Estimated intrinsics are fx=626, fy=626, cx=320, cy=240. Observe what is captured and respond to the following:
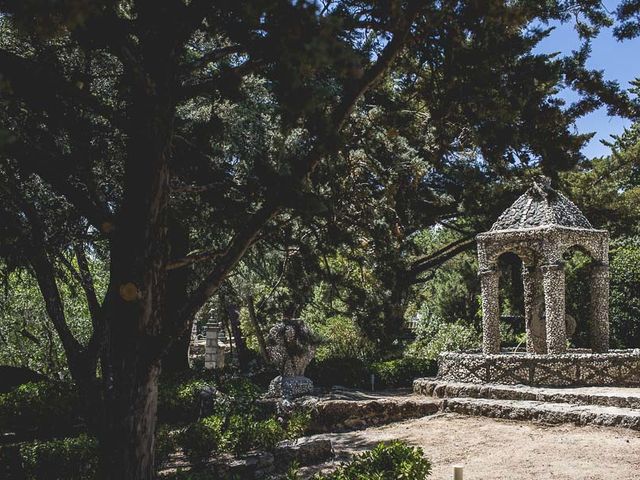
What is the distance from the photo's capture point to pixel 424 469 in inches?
230

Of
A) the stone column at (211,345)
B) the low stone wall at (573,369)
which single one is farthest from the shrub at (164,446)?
the stone column at (211,345)

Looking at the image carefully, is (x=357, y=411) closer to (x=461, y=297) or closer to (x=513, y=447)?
(x=513, y=447)

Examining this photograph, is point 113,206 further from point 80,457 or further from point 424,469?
point 424,469

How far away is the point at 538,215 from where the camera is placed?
1391 centimetres

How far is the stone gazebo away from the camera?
13250 mm

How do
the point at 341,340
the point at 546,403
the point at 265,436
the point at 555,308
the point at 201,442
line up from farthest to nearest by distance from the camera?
the point at 341,340, the point at 555,308, the point at 546,403, the point at 265,436, the point at 201,442

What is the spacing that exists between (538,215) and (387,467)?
9456 millimetres

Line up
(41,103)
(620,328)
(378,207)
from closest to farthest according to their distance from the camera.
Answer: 1. (41,103)
2. (378,207)
3. (620,328)

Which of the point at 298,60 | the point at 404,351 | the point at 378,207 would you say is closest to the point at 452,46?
the point at 298,60

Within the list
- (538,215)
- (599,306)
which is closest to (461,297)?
(599,306)

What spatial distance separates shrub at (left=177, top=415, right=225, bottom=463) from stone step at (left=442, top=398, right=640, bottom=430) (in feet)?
15.6

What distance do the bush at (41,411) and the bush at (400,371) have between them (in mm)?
7717

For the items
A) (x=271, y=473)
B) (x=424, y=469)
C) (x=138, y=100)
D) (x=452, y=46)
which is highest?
(x=452, y=46)

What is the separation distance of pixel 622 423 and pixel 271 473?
17.4 feet
